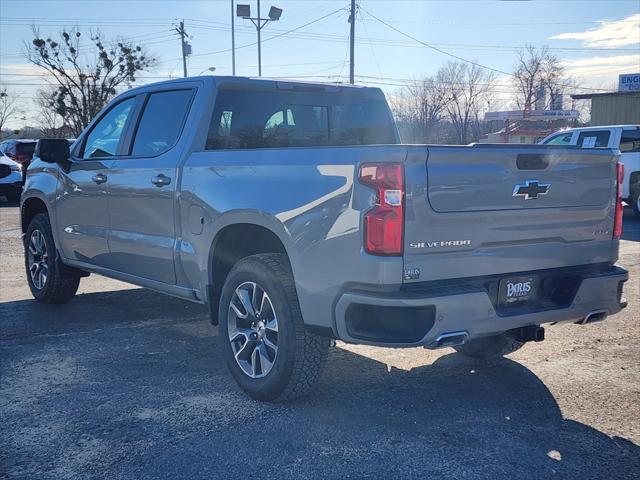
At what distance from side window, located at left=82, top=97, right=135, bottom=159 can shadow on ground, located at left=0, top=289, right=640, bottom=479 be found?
1612mm

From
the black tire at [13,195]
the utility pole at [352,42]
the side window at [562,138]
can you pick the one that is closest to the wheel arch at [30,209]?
the black tire at [13,195]

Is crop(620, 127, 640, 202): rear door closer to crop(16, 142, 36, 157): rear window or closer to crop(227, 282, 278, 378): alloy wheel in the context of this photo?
crop(227, 282, 278, 378): alloy wheel

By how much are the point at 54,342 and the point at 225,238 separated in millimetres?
1975

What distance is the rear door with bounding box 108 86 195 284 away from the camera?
181 inches

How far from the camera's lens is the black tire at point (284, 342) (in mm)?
3688

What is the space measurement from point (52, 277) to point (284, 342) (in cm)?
354

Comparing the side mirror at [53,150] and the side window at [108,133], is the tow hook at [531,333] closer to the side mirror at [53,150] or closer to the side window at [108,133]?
the side window at [108,133]

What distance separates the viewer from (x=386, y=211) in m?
3.18

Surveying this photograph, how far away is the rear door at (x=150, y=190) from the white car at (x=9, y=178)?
13.9 m

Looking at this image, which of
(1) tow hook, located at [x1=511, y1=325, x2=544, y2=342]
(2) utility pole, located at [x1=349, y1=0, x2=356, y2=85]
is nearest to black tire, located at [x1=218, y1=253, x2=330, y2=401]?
(1) tow hook, located at [x1=511, y1=325, x2=544, y2=342]

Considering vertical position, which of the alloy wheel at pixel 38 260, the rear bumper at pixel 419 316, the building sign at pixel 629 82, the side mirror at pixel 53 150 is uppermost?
the building sign at pixel 629 82

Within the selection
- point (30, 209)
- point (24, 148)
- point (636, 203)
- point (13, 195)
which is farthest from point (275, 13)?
point (30, 209)

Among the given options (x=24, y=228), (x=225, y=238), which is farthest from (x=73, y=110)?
(x=225, y=238)

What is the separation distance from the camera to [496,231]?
11.5 ft
